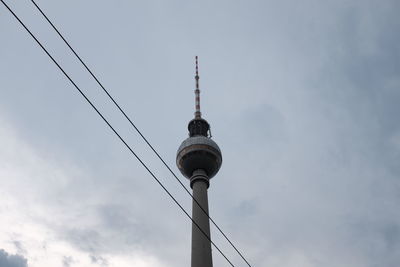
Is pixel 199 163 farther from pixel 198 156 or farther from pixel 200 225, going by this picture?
pixel 200 225

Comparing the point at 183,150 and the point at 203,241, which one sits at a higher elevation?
the point at 183,150

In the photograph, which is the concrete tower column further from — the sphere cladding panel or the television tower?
the sphere cladding panel

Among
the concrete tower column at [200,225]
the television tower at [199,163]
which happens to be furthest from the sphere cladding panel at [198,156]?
the concrete tower column at [200,225]

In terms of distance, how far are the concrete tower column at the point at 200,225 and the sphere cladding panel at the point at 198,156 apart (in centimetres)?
114

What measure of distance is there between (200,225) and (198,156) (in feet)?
38.5

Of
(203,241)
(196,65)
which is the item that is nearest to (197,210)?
(203,241)

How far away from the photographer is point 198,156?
6219cm

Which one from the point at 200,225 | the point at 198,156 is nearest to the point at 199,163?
the point at 198,156

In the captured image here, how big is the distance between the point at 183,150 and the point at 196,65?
24.1 meters

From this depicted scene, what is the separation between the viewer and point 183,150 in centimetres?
6350

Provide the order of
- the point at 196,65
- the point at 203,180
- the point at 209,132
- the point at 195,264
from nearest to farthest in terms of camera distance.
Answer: the point at 195,264
the point at 203,180
the point at 209,132
the point at 196,65

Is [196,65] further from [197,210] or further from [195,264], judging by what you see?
[195,264]

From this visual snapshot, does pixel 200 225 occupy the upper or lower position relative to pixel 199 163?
lower

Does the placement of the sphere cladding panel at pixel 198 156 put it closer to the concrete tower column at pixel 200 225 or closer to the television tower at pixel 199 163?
the television tower at pixel 199 163
